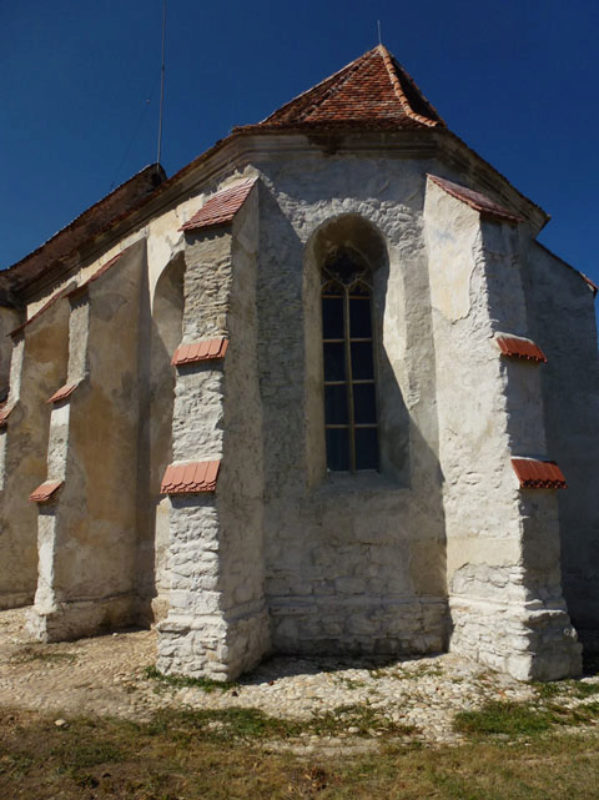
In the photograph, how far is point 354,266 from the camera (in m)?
9.40

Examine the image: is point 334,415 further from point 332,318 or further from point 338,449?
point 332,318

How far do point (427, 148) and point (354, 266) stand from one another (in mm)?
2106

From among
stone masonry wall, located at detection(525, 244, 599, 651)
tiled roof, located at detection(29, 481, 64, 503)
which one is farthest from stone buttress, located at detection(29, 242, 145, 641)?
stone masonry wall, located at detection(525, 244, 599, 651)

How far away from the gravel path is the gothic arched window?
2.88 m

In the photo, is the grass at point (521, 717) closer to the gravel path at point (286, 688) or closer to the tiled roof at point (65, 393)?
the gravel path at point (286, 688)

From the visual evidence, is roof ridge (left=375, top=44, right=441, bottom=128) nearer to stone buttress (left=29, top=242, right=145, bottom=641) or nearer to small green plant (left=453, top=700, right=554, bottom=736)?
stone buttress (left=29, top=242, right=145, bottom=641)

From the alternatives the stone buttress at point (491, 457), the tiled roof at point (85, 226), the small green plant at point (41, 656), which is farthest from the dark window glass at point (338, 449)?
the tiled roof at point (85, 226)

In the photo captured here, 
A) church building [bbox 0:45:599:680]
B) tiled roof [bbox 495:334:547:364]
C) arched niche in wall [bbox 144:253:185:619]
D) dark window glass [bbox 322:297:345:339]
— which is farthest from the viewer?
arched niche in wall [bbox 144:253:185:619]

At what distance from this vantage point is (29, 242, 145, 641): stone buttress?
365 inches

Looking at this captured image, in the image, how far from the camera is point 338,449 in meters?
8.81

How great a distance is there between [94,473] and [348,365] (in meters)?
4.76

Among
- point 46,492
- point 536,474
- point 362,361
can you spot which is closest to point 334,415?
point 362,361

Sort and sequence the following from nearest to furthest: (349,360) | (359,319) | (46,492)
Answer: (349,360), (359,319), (46,492)

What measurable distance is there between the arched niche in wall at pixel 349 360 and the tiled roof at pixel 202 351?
147 cm
